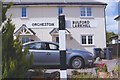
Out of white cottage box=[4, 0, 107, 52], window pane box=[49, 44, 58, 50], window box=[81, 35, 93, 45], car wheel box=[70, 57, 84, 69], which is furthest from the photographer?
window box=[81, 35, 93, 45]

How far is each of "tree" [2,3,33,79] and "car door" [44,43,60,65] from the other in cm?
661

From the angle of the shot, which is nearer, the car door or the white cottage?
the car door

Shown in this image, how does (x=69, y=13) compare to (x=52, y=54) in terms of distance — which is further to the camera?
(x=69, y=13)

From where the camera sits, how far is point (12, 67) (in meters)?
6.41

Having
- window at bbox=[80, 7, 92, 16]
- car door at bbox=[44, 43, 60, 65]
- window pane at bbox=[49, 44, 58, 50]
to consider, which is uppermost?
window at bbox=[80, 7, 92, 16]

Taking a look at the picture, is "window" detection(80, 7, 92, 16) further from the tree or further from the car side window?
the tree

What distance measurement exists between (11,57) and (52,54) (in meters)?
6.99

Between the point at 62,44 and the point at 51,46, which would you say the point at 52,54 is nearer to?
the point at 51,46

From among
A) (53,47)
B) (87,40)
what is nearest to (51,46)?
(53,47)

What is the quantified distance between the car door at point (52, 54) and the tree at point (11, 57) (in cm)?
661

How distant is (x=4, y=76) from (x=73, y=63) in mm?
8114

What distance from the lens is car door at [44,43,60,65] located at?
44.7 ft

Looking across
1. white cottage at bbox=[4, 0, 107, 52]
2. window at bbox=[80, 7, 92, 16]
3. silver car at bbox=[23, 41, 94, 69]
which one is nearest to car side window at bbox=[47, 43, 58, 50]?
silver car at bbox=[23, 41, 94, 69]

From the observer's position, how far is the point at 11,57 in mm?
6707
